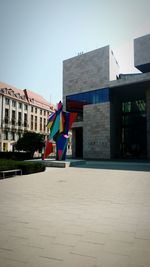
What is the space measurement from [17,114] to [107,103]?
32.6m

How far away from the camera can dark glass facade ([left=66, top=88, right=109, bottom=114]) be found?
39375 mm

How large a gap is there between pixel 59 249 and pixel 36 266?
647 mm

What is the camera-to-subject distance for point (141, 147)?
44.0m

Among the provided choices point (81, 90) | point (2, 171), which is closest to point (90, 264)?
point (2, 171)

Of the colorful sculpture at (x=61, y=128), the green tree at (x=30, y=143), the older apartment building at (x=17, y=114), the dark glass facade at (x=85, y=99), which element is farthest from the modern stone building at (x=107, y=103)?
the older apartment building at (x=17, y=114)

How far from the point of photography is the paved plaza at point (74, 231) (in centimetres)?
340

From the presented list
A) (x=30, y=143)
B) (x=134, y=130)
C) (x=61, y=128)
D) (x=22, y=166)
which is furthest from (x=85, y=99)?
(x=22, y=166)

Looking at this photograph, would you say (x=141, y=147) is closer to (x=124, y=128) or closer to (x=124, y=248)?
(x=124, y=128)

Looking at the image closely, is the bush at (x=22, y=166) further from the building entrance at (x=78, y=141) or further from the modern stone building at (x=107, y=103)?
the building entrance at (x=78, y=141)

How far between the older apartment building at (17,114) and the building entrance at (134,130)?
31.6 meters

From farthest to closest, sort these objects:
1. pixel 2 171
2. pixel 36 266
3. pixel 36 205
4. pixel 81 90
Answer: pixel 81 90
pixel 2 171
pixel 36 205
pixel 36 266

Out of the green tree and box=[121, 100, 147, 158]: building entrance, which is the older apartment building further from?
box=[121, 100, 147, 158]: building entrance

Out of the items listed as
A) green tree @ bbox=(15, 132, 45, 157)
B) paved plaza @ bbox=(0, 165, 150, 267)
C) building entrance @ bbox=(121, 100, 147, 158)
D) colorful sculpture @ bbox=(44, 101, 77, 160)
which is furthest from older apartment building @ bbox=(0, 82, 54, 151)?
paved plaza @ bbox=(0, 165, 150, 267)

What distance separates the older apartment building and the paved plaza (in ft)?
162
